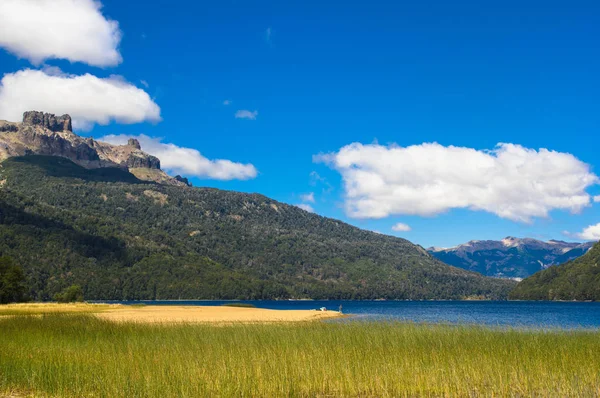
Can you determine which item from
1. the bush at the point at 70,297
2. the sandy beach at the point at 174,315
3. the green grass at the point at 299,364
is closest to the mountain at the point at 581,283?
the sandy beach at the point at 174,315

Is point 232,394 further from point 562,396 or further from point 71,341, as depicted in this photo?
point 71,341

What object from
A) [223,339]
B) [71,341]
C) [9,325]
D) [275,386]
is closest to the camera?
[275,386]

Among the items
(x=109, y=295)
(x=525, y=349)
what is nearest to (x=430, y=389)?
(x=525, y=349)

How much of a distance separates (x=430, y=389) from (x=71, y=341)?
598 inches

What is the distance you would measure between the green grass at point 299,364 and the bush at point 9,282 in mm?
62584

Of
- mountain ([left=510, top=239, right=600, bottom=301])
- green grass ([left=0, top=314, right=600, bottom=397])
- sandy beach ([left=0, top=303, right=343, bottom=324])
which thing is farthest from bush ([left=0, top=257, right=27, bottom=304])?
mountain ([left=510, top=239, right=600, bottom=301])

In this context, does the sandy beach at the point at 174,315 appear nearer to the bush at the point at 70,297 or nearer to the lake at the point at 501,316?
the lake at the point at 501,316

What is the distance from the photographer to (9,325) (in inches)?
1039

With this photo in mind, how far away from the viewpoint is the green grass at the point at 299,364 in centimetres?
1431

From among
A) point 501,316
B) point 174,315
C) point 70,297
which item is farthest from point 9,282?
point 501,316

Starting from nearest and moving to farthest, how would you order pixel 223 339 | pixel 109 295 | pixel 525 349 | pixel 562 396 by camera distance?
1. pixel 562 396
2. pixel 525 349
3. pixel 223 339
4. pixel 109 295

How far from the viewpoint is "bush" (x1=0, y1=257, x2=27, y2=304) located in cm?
7906

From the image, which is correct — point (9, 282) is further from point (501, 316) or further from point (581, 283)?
point (581, 283)

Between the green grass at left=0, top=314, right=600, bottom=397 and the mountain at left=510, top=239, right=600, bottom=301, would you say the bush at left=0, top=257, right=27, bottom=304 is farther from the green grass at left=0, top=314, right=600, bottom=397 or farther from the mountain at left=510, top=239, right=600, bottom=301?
the mountain at left=510, top=239, right=600, bottom=301
